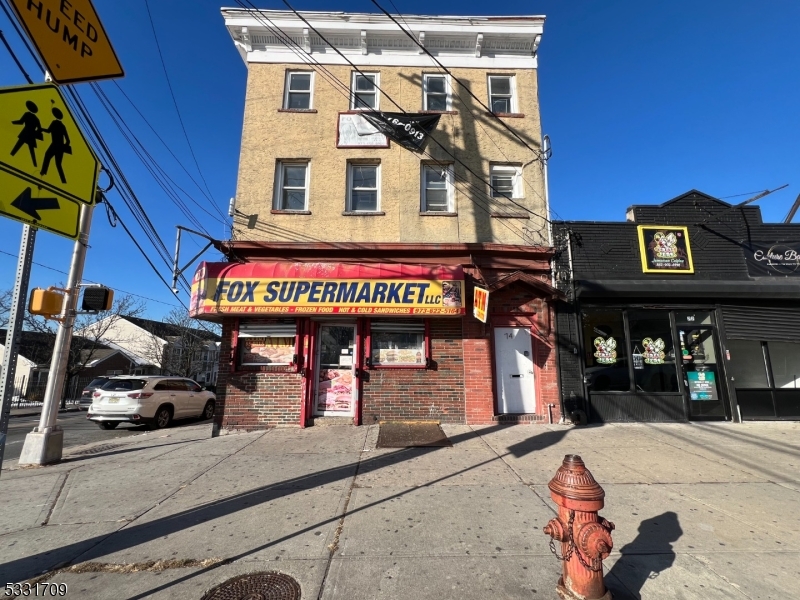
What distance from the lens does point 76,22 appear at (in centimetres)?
306

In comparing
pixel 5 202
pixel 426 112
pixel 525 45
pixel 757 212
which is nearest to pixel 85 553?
pixel 5 202

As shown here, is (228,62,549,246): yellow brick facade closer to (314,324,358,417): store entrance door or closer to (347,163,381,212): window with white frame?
(347,163,381,212): window with white frame

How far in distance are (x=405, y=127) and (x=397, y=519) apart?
878cm

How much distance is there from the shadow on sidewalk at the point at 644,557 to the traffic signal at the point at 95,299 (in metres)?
8.32

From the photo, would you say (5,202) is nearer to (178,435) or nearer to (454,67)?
(178,435)

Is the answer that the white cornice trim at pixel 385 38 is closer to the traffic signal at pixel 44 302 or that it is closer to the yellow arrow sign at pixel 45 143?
the traffic signal at pixel 44 302

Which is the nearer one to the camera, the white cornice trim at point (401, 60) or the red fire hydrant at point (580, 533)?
the red fire hydrant at point (580, 533)

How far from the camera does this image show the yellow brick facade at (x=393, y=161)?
8.97m

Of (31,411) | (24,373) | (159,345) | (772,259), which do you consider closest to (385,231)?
(772,259)

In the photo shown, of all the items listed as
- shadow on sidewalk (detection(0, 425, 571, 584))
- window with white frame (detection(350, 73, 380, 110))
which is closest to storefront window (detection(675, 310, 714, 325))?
shadow on sidewalk (detection(0, 425, 571, 584))

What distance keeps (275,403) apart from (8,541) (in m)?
4.68

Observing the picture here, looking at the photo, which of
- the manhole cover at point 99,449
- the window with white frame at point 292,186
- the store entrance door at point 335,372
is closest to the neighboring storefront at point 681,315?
the store entrance door at point 335,372

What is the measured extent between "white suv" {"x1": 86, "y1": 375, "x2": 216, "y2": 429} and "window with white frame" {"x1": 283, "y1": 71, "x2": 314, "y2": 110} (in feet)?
31.1

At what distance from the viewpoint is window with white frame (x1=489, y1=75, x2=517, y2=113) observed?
1014 cm
